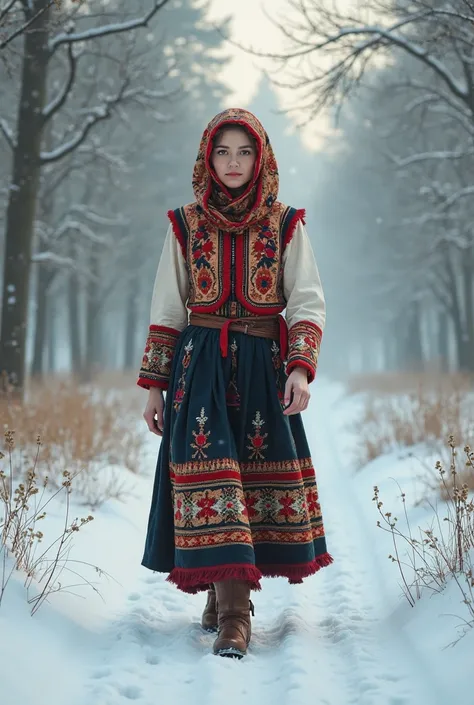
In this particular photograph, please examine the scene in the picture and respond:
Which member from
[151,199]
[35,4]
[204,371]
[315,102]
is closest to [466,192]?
[315,102]

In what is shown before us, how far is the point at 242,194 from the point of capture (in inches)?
126

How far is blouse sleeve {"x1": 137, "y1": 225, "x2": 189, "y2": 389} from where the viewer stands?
10.9 feet

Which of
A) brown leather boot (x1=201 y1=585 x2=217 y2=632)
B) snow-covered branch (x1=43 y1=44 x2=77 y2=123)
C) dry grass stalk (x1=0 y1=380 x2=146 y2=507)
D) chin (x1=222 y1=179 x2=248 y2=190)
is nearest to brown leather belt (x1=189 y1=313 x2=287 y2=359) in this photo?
chin (x1=222 y1=179 x2=248 y2=190)

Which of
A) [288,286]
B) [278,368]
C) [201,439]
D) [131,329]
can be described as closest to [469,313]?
[131,329]

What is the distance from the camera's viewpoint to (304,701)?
2.44 metres

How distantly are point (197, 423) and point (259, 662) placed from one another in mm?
974

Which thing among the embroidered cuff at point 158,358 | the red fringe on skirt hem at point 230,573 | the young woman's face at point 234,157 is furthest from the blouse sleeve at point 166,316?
the red fringe on skirt hem at point 230,573

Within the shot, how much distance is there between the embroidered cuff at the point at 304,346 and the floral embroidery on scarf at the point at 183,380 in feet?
1.43

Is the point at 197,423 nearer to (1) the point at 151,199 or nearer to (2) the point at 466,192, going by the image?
(2) the point at 466,192

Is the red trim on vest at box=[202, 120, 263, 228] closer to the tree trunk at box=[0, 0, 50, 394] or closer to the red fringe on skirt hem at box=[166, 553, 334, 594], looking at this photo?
the red fringe on skirt hem at box=[166, 553, 334, 594]

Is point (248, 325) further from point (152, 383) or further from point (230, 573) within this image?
point (230, 573)

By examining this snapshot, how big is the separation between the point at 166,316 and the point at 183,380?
349 millimetres

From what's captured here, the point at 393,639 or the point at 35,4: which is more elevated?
the point at 35,4

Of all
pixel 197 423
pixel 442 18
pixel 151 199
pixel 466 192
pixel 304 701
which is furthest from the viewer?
pixel 151 199
